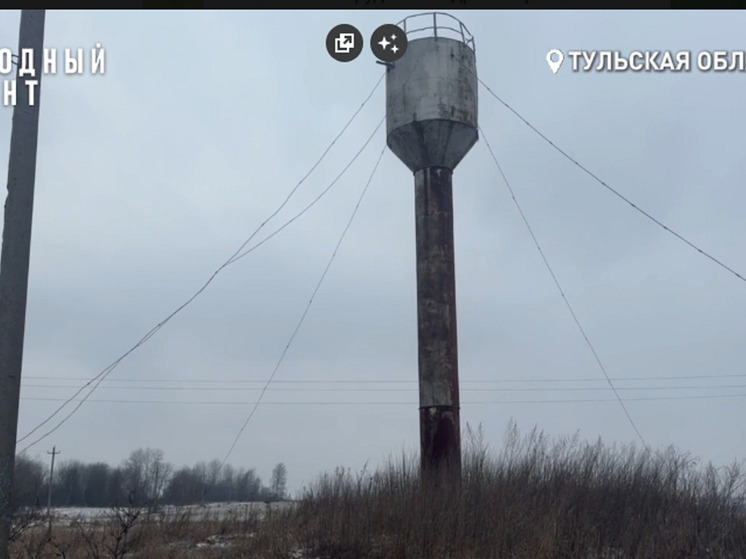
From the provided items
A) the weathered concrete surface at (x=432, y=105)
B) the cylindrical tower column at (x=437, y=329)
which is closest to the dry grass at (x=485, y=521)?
the cylindrical tower column at (x=437, y=329)

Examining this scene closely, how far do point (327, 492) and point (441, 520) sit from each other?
2986 millimetres

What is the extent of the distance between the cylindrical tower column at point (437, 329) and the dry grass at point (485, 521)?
0.65m

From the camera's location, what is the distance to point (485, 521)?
11.1 meters

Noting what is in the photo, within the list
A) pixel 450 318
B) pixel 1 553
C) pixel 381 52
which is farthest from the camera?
pixel 381 52

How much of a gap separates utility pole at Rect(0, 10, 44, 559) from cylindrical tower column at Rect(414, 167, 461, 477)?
804 centimetres

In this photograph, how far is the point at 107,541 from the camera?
530 inches

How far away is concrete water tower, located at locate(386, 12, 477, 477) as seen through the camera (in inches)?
550

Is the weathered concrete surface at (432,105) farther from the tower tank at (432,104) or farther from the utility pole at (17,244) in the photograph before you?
the utility pole at (17,244)

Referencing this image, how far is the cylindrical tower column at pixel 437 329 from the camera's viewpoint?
13.9 meters

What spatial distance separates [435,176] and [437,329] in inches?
124

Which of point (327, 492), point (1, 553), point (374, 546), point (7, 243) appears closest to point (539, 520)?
point (374, 546)

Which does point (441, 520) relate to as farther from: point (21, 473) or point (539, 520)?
point (21, 473)

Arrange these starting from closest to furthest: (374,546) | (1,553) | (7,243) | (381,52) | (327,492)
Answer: (1,553)
(7,243)
(374,546)
(327,492)
(381,52)

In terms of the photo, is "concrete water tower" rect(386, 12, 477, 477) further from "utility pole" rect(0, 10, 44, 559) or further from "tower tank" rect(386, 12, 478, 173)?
"utility pole" rect(0, 10, 44, 559)
